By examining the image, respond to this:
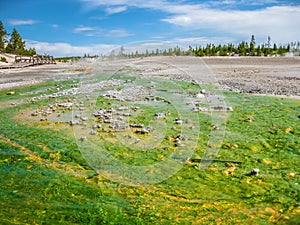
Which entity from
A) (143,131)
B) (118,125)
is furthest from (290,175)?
(118,125)

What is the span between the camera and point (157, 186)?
7.21 m

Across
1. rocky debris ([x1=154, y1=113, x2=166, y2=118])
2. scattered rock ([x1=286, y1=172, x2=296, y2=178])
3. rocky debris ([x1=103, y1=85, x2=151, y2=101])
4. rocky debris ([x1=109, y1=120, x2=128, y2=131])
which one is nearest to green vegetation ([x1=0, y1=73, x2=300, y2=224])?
scattered rock ([x1=286, y1=172, x2=296, y2=178])

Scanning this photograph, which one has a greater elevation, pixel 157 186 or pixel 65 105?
pixel 65 105

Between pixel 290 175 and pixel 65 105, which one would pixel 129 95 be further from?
pixel 290 175

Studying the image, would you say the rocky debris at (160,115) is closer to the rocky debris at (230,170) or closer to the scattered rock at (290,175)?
the rocky debris at (230,170)

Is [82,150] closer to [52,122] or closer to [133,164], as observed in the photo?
[133,164]

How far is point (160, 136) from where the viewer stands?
10766 mm

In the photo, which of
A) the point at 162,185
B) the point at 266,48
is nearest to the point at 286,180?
the point at 162,185

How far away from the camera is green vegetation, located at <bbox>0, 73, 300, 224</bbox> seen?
5.92m

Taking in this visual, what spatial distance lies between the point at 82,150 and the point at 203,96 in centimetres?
999

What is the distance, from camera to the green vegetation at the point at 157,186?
5.92 m

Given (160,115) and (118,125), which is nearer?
(118,125)

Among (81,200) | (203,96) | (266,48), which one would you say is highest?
(266,48)

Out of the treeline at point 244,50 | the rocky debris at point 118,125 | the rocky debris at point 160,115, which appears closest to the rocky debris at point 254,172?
the rocky debris at point 118,125
